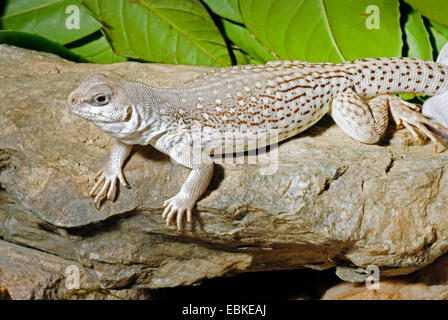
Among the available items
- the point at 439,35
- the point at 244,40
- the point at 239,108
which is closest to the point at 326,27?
the point at 244,40

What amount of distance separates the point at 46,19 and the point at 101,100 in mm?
1620

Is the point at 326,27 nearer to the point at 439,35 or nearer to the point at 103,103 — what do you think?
the point at 439,35

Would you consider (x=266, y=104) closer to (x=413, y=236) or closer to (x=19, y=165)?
(x=413, y=236)

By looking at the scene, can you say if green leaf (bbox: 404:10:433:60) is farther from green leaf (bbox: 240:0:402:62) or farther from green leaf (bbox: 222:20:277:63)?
green leaf (bbox: 222:20:277:63)

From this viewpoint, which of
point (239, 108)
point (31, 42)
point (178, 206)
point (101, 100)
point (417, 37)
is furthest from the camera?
point (31, 42)

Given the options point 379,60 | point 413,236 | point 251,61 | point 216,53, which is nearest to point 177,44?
point 216,53

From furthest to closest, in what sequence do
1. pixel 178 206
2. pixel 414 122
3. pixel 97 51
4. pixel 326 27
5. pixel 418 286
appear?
1. pixel 97 51
2. pixel 326 27
3. pixel 418 286
4. pixel 414 122
5. pixel 178 206

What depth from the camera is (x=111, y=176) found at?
2408mm

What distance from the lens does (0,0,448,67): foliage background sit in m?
3.11

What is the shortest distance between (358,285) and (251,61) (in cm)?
178

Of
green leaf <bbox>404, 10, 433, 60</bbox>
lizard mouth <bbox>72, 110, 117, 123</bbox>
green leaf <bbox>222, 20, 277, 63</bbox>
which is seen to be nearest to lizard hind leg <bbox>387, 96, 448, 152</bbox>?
green leaf <bbox>404, 10, 433, 60</bbox>

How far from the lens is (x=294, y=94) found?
259cm

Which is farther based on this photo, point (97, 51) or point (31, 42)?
point (97, 51)

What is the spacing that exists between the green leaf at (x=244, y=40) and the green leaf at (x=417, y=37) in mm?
924
